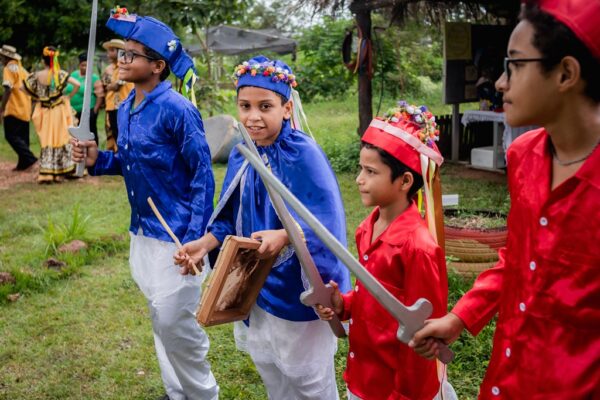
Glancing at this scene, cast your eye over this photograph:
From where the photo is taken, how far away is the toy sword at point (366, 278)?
6.00 feet

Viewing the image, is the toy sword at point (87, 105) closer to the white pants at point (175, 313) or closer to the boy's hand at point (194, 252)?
the white pants at point (175, 313)

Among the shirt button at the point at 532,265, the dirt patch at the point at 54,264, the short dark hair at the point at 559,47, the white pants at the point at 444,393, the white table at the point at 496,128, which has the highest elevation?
→ the short dark hair at the point at 559,47

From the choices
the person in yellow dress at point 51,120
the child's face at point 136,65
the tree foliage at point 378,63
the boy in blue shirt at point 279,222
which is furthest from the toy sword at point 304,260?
the tree foliage at point 378,63

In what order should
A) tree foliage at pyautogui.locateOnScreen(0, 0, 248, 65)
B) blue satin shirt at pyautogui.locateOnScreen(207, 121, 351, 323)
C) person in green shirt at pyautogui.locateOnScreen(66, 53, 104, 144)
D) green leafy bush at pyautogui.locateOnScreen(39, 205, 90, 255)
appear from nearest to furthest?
blue satin shirt at pyautogui.locateOnScreen(207, 121, 351, 323), green leafy bush at pyautogui.locateOnScreen(39, 205, 90, 255), person in green shirt at pyautogui.locateOnScreen(66, 53, 104, 144), tree foliage at pyautogui.locateOnScreen(0, 0, 248, 65)

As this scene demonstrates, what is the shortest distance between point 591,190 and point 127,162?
8.16 ft

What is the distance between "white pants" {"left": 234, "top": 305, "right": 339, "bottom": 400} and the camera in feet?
9.95

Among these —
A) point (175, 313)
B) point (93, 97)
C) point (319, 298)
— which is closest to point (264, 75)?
point (319, 298)

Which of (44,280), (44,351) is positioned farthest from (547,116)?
(44,280)

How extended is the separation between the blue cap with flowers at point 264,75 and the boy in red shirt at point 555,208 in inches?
51.5

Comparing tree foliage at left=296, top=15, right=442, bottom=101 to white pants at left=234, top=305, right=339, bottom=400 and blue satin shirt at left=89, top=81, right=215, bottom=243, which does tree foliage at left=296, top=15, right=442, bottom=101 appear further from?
white pants at left=234, top=305, right=339, bottom=400

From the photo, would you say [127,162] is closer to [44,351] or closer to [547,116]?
[44,351]

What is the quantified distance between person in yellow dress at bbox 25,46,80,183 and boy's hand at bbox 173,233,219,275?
8334 millimetres

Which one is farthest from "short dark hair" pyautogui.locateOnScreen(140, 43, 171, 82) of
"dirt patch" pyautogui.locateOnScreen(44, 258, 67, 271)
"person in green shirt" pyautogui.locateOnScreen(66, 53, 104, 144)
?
"person in green shirt" pyautogui.locateOnScreen(66, 53, 104, 144)

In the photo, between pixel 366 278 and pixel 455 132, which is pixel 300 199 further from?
pixel 455 132
